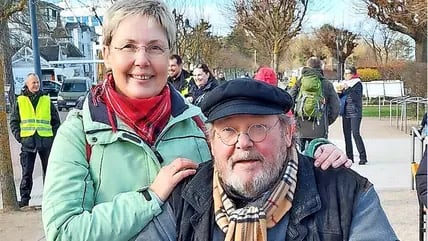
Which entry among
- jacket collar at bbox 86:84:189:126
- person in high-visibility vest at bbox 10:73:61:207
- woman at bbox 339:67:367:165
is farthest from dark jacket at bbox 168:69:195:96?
jacket collar at bbox 86:84:189:126

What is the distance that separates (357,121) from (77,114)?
941 centimetres

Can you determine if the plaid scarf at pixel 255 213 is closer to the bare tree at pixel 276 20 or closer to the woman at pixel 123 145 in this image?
the woman at pixel 123 145

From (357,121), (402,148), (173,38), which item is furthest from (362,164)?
(173,38)

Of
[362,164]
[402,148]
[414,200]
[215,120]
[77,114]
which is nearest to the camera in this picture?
[215,120]

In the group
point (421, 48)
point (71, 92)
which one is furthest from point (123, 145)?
point (71, 92)

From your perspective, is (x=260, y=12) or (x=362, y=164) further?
(x=260, y=12)

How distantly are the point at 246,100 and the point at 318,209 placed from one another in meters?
0.40

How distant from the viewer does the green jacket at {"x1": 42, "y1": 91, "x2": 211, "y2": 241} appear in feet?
6.66

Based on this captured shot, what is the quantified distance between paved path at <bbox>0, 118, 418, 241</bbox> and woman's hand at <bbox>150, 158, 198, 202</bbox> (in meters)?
4.73

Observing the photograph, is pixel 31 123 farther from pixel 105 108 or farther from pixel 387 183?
pixel 105 108

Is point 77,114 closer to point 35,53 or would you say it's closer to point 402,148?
point 402,148

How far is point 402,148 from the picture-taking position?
13078 millimetres

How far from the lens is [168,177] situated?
2.09m

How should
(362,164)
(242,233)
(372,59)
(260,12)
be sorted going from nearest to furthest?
1. (242,233)
2. (362,164)
3. (260,12)
4. (372,59)
